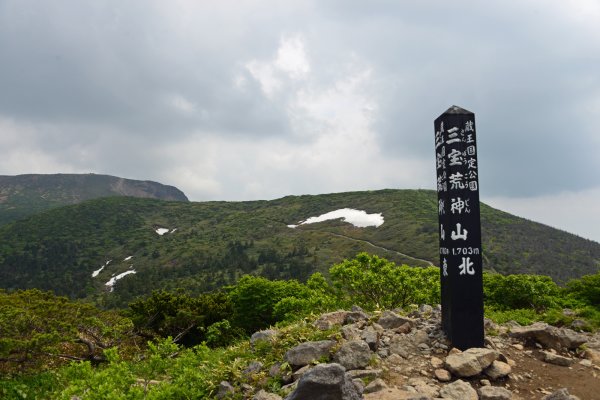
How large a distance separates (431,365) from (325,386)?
3039 mm

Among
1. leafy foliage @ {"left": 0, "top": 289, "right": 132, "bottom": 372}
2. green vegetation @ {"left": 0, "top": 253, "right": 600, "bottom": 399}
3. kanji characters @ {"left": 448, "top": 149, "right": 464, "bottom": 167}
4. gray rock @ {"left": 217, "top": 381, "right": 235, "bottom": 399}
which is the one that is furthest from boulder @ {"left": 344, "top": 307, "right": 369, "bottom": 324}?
leafy foliage @ {"left": 0, "top": 289, "right": 132, "bottom": 372}

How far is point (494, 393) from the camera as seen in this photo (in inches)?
259

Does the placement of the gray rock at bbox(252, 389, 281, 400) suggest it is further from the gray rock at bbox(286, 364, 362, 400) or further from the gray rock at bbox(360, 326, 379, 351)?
the gray rock at bbox(360, 326, 379, 351)

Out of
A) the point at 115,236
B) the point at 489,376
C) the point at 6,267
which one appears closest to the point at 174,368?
the point at 489,376

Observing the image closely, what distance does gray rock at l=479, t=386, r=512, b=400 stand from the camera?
21.4 feet

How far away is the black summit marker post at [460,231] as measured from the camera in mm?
8516

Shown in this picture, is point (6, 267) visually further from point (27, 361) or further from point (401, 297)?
point (401, 297)

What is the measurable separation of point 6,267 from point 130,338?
3697 inches

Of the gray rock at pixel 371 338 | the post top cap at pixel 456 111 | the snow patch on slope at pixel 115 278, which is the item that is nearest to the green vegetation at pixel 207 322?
the gray rock at pixel 371 338

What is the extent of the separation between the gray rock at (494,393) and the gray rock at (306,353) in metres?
2.63

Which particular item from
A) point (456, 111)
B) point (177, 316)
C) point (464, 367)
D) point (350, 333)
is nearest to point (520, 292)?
point (456, 111)

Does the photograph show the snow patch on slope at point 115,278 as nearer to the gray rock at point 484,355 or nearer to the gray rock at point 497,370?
the gray rock at point 484,355

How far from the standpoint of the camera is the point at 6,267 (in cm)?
9212

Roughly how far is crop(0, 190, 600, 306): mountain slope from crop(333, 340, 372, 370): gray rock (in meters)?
59.9
